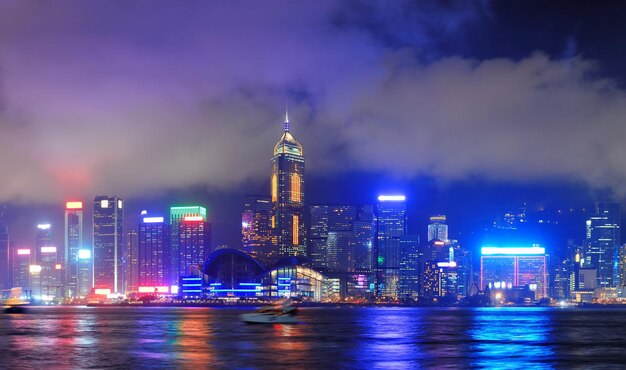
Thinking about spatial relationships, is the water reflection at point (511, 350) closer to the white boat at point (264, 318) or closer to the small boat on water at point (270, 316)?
the white boat at point (264, 318)

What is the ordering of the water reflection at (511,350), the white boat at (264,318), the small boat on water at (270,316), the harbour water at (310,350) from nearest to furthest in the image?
the harbour water at (310,350)
the water reflection at (511,350)
the white boat at (264,318)
the small boat on water at (270,316)

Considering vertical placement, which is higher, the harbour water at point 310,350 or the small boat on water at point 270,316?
the harbour water at point 310,350

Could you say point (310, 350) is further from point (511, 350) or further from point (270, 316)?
point (270, 316)

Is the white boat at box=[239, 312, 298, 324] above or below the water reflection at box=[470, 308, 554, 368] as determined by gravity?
below

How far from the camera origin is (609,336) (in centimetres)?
10038

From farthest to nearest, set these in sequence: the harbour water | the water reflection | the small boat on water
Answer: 1. the small boat on water
2. the water reflection
3. the harbour water

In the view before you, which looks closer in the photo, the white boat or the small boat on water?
the white boat

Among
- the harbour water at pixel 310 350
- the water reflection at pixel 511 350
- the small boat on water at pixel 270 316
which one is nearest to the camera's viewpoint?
the harbour water at pixel 310 350

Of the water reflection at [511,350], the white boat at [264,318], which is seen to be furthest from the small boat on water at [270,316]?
the water reflection at [511,350]

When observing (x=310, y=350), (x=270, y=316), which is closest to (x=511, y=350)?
(x=310, y=350)

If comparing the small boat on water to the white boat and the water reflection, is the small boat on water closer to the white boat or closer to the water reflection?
the white boat

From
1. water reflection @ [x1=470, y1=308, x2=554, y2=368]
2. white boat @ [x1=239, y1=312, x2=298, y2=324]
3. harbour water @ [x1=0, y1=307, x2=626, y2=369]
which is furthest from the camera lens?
white boat @ [x1=239, y1=312, x2=298, y2=324]

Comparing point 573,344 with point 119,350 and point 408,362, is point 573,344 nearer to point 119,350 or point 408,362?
point 408,362

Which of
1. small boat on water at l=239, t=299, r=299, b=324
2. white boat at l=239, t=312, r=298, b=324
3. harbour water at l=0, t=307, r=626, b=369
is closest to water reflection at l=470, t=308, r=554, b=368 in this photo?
harbour water at l=0, t=307, r=626, b=369
